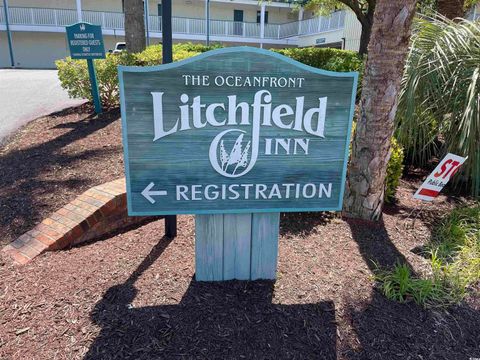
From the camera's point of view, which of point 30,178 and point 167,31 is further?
point 30,178

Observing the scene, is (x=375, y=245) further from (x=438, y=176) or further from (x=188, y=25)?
(x=188, y=25)

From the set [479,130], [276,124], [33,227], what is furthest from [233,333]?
[479,130]

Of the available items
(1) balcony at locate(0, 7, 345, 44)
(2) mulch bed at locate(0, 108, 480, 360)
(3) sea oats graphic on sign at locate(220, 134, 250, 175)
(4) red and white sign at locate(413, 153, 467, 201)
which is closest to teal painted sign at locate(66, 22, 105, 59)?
(2) mulch bed at locate(0, 108, 480, 360)

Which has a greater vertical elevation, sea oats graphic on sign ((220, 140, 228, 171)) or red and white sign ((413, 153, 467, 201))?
sea oats graphic on sign ((220, 140, 228, 171))

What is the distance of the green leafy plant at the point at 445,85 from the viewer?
423 cm

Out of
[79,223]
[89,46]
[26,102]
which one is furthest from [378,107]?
[26,102]

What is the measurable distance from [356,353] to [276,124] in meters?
1.42

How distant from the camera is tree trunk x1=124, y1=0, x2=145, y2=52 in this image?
29.3ft

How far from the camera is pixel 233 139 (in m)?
2.39

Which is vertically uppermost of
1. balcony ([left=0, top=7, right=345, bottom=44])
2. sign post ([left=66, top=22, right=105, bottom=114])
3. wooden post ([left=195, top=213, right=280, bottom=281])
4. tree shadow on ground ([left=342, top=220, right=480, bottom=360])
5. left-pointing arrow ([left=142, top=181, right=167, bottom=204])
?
balcony ([left=0, top=7, right=345, bottom=44])

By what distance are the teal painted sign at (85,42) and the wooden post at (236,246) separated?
5915 millimetres

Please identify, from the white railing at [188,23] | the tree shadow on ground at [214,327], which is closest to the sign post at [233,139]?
the tree shadow on ground at [214,327]

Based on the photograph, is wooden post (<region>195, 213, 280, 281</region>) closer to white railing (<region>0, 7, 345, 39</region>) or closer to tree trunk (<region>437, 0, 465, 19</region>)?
tree trunk (<region>437, 0, 465, 19</region>)

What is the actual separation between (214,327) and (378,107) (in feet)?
7.48
